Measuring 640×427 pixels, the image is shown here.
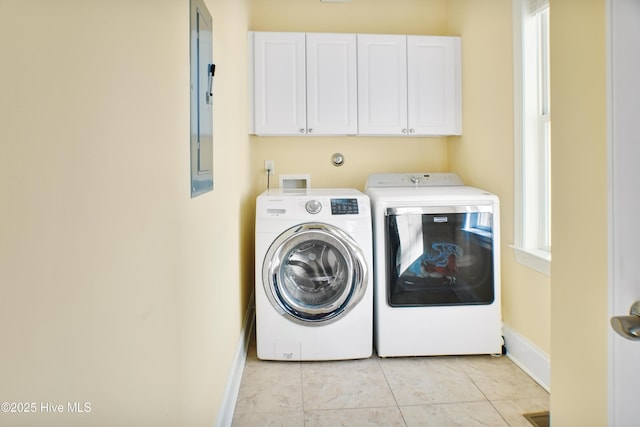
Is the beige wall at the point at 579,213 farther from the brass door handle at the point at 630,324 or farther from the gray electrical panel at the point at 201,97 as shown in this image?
the gray electrical panel at the point at 201,97

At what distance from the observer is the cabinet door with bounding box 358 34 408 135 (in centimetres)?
290

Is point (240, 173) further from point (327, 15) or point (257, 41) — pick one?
point (327, 15)

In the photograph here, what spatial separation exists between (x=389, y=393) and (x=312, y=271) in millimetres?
813

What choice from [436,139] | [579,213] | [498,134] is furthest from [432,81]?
[579,213]

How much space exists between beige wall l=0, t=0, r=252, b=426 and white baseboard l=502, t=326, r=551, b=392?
182cm

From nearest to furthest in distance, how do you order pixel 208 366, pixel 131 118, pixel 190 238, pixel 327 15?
pixel 131 118 → pixel 190 238 → pixel 208 366 → pixel 327 15

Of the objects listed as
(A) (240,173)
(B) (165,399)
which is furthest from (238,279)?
(B) (165,399)

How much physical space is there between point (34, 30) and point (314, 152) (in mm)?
2801

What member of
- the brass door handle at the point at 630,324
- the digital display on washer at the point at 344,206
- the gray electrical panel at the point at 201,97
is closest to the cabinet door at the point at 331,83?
the digital display on washer at the point at 344,206

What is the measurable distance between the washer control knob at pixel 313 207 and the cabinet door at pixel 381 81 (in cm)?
89

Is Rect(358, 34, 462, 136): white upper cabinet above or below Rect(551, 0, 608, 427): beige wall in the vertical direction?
above

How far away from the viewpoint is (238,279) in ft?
7.40

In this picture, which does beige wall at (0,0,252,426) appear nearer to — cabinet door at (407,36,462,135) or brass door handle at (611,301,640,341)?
brass door handle at (611,301,640,341)

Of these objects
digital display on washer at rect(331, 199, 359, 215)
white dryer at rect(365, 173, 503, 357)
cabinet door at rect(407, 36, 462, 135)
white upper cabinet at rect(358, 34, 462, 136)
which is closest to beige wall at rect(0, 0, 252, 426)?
digital display on washer at rect(331, 199, 359, 215)
